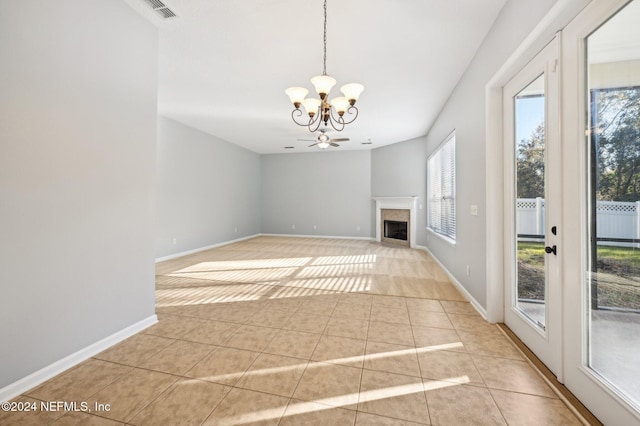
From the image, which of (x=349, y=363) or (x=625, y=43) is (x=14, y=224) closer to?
(x=349, y=363)

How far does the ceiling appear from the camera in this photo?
2.32m

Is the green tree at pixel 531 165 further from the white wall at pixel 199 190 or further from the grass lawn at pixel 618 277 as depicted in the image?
the white wall at pixel 199 190

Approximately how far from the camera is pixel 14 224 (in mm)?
1585

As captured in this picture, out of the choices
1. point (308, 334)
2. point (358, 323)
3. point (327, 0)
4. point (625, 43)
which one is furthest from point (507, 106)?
point (308, 334)

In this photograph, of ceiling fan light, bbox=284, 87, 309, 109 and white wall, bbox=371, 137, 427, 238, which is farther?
white wall, bbox=371, 137, 427, 238

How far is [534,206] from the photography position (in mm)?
2039

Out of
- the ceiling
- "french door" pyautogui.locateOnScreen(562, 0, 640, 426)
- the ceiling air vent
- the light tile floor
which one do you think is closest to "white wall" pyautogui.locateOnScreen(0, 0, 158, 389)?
the ceiling air vent

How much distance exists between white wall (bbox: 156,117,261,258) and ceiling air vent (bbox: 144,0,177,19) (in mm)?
3362

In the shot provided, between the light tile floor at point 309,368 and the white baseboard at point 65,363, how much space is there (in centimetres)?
5

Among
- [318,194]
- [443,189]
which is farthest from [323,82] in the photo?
[318,194]

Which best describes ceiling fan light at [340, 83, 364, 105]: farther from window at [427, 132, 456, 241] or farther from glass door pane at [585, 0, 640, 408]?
window at [427, 132, 456, 241]

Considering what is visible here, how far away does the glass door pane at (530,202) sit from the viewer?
1.94 meters

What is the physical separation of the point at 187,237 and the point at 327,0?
18.4ft

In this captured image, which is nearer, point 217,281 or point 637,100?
point 637,100
